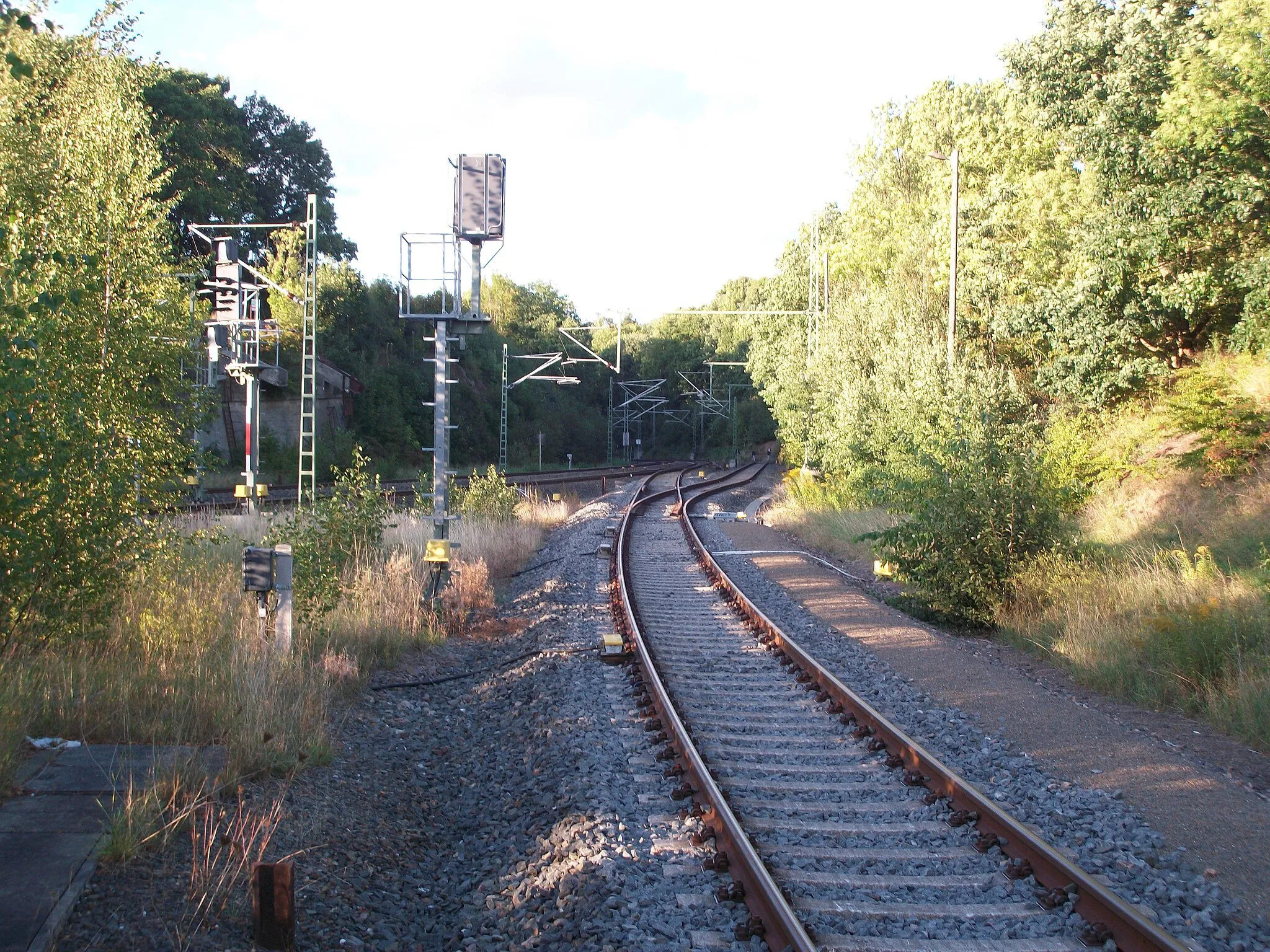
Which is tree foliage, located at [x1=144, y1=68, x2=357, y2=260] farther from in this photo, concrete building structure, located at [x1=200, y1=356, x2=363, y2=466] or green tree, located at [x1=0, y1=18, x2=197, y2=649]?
green tree, located at [x1=0, y1=18, x2=197, y2=649]

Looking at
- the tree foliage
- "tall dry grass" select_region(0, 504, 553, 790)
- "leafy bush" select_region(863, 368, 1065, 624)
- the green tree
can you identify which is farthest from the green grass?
the tree foliage

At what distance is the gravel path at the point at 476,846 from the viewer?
4320 mm

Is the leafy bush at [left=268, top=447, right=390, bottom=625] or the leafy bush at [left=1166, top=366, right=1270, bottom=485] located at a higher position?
the leafy bush at [left=1166, top=366, right=1270, bottom=485]

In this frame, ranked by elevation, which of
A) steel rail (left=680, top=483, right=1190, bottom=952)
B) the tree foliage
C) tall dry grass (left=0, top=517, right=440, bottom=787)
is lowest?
steel rail (left=680, top=483, right=1190, bottom=952)

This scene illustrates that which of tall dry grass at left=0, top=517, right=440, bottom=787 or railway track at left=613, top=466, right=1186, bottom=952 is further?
tall dry grass at left=0, top=517, right=440, bottom=787

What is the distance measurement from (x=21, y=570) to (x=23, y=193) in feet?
13.0

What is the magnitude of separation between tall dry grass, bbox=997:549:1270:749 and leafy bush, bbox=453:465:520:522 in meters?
12.4

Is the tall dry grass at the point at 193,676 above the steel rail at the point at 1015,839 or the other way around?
above

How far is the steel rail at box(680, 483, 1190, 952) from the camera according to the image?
4.17 metres

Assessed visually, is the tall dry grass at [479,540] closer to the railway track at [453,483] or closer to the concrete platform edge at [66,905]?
the railway track at [453,483]

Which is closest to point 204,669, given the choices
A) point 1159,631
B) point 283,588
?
point 283,588

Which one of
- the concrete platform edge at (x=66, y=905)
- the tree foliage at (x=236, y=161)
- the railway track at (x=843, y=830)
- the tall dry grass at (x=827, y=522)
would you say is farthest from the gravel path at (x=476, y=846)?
the tree foliage at (x=236, y=161)

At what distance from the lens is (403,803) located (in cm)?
617

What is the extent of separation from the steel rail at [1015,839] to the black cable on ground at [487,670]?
2.33m
